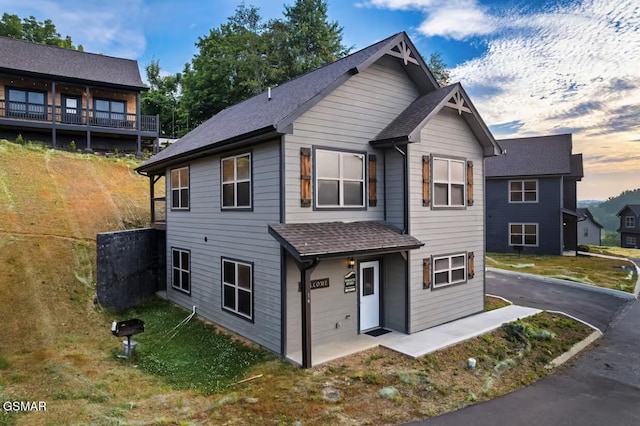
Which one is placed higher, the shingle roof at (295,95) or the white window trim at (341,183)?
the shingle roof at (295,95)

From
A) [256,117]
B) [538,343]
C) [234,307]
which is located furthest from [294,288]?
[538,343]

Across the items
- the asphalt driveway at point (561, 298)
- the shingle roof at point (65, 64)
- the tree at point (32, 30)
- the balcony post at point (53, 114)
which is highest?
the tree at point (32, 30)

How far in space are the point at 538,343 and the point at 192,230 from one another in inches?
421

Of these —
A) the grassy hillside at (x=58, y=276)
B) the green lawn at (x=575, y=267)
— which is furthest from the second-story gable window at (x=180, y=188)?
the green lawn at (x=575, y=267)

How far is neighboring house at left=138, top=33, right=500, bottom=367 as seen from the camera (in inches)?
337

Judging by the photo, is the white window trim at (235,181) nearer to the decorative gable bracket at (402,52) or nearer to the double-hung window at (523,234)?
the decorative gable bracket at (402,52)

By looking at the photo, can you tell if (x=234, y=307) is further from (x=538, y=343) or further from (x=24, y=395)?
(x=538, y=343)

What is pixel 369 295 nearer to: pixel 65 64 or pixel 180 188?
pixel 180 188

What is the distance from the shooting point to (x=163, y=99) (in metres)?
39.8

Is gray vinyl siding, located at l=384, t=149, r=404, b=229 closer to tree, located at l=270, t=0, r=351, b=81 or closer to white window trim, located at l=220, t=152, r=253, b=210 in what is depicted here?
white window trim, located at l=220, t=152, r=253, b=210

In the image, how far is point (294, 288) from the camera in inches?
339

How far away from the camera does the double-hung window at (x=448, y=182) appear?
35.0ft

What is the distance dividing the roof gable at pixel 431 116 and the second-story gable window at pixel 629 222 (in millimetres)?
45799

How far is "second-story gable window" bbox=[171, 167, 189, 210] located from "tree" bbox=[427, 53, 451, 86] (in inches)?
1123
